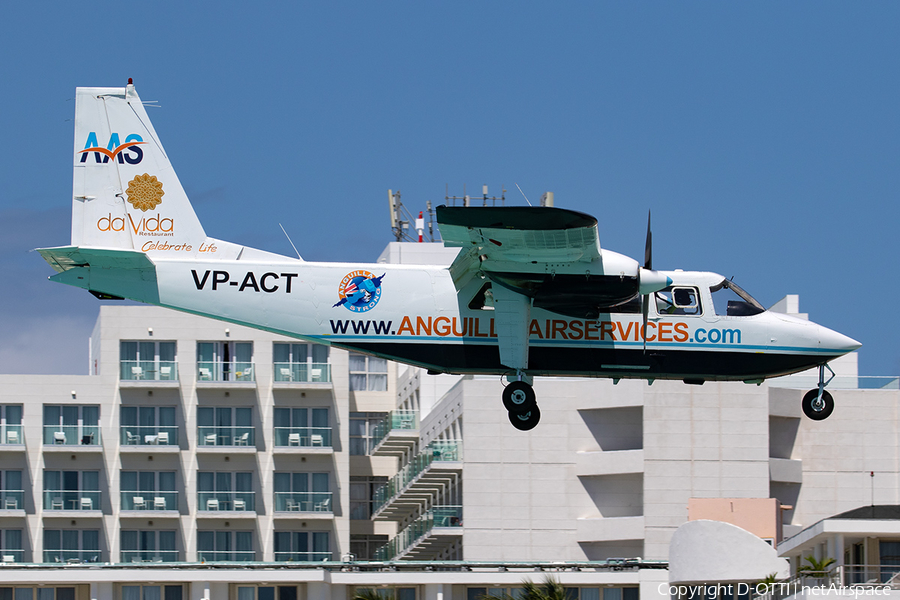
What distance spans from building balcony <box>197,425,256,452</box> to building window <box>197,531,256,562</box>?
428 centimetres

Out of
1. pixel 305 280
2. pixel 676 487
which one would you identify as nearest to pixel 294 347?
pixel 676 487

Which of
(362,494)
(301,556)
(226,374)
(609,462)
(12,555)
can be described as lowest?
(301,556)

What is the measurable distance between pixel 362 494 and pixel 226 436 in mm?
14603

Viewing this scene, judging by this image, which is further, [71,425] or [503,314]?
[71,425]

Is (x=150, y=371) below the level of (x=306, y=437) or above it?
above

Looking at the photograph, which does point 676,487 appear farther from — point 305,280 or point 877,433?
point 305,280

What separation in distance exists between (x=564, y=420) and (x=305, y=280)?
3947 centimetres

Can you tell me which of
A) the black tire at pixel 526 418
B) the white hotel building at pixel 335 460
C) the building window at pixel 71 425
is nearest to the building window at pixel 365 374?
the white hotel building at pixel 335 460

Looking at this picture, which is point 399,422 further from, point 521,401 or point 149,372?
point 521,401

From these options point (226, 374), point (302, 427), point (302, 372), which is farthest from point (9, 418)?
point (302, 372)

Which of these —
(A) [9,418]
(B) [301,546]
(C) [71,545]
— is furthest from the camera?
(B) [301,546]

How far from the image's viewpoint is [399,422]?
3322 inches

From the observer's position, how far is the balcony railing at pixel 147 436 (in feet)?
253

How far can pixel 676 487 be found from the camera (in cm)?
7044
